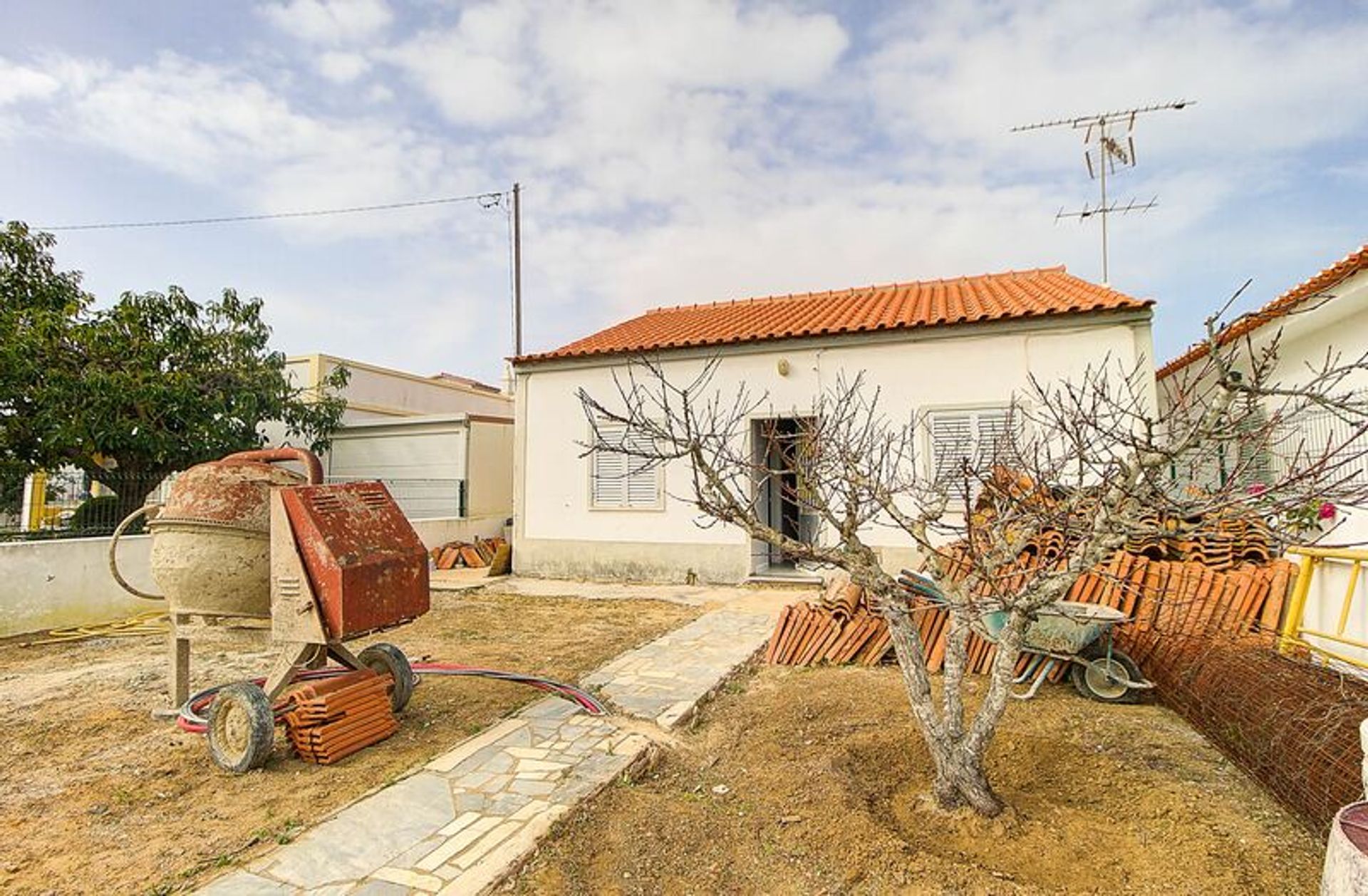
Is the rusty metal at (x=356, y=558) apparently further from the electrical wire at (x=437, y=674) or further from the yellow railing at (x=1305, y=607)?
the yellow railing at (x=1305, y=607)

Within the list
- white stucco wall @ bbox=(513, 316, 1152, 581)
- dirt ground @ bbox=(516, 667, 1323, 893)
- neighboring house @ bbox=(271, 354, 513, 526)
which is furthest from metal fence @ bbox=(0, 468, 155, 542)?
dirt ground @ bbox=(516, 667, 1323, 893)

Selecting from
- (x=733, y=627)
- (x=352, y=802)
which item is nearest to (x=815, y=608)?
(x=733, y=627)

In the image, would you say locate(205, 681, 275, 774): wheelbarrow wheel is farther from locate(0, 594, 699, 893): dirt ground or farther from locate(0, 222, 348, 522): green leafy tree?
locate(0, 222, 348, 522): green leafy tree

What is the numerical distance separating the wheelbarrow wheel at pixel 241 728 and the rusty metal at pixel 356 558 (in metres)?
0.59

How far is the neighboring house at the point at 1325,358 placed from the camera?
482 cm

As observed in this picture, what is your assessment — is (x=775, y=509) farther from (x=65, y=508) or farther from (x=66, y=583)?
(x=65, y=508)

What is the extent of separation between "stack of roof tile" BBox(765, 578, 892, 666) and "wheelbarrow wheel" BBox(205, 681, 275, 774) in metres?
4.20

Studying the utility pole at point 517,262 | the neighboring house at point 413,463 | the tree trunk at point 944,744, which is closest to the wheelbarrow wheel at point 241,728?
the tree trunk at point 944,744

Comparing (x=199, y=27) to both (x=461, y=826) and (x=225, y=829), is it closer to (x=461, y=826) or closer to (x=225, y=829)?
(x=225, y=829)

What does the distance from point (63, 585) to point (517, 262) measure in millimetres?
16187

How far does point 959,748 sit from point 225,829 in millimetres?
3777

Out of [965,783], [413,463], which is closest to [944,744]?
[965,783]

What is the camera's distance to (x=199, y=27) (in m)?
8.84

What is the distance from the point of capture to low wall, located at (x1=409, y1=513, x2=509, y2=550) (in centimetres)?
1413
